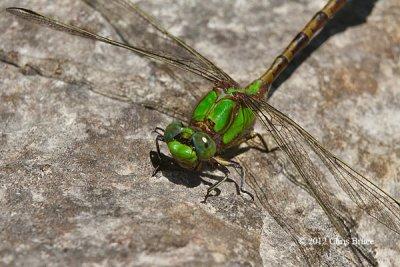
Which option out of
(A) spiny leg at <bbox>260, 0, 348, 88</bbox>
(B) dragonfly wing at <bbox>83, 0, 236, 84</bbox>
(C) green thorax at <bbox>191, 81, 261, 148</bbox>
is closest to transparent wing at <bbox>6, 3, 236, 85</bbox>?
(B) dragonfly wing at <bbox>83, 0, 236, 84</bbox>

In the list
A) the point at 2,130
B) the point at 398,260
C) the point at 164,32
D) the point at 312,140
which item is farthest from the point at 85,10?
the point at 398,260

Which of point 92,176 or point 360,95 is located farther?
point 360,95

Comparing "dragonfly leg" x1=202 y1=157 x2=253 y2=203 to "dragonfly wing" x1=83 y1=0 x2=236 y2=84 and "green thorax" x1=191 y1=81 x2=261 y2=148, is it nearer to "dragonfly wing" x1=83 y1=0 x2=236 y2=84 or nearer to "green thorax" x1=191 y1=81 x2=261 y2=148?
"green thorax" x1=191 y1=81 x2=261 y2=148

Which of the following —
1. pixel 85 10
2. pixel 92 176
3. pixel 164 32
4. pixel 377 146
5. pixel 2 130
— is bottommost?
pixel 2 130

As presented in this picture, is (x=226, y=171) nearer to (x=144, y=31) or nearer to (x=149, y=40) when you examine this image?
(x=149, y=40)

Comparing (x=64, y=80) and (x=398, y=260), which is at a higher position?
(x=398, y=260)

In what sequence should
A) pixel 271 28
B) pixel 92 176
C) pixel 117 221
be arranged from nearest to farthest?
pixel 117 221
pixel 92 176
pixel 271 28

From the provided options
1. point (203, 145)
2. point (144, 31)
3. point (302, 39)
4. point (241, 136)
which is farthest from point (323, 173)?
point (144, 31)

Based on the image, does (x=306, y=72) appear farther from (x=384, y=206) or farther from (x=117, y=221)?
(x=117, y=221)
